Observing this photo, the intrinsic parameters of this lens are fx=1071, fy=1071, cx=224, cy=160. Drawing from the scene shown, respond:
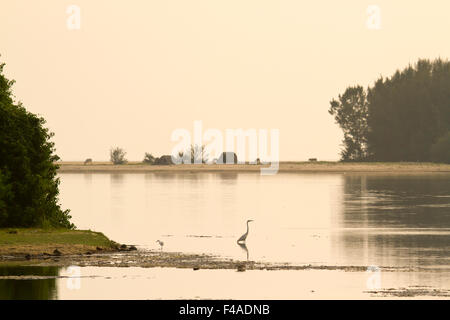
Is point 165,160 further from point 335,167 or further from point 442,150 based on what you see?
point 442,150

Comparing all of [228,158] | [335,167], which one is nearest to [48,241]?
[335,167]

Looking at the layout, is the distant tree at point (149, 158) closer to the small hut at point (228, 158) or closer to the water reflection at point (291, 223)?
the small hut at point (228, 158)

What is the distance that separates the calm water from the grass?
3822 mm

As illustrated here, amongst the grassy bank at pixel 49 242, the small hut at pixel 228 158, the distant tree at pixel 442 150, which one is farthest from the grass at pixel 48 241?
the small hut at pixel 228 158

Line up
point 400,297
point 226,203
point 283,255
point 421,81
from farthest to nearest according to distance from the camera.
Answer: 1. point 421,81
2. point 226,203
3. point 283,255
4. point 400,297

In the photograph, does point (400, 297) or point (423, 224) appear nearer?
point (400, 297)

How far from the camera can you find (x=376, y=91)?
17138 centimetres

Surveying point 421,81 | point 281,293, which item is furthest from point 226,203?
point 421,81

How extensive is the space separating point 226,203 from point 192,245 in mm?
38625

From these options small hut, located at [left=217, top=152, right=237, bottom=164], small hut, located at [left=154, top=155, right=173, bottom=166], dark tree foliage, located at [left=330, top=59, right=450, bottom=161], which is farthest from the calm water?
small hut, located at [left=154, top=155, right=173, bottom=166]

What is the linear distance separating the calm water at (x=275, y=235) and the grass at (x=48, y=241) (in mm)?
3822
